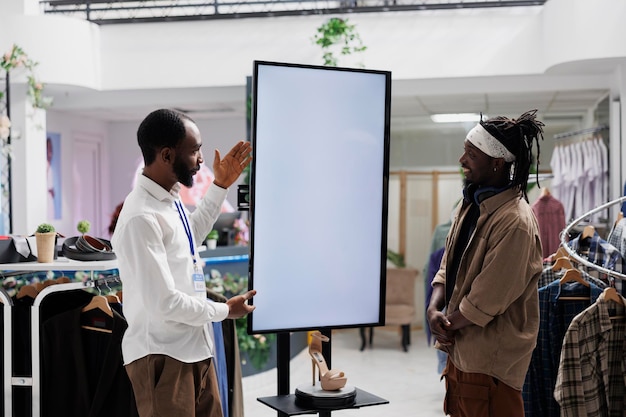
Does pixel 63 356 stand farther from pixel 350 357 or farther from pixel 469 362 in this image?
pixel 350 357

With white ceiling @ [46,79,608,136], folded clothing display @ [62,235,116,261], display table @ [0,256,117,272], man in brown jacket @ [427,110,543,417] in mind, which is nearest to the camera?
man in brown jacket @ [427,110,543,417]

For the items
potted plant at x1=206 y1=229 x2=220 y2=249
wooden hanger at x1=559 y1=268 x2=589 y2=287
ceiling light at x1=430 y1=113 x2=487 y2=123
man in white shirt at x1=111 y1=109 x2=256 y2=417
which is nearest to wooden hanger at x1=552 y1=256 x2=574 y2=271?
wooden hanger at x1=559 y1=268 x2=589 y2=287

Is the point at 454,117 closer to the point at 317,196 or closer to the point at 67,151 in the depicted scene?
the point at 67,151

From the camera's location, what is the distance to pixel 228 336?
11.5 feet

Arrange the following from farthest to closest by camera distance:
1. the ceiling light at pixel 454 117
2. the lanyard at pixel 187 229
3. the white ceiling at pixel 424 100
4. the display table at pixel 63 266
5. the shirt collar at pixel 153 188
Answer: the ceiling light at pixel 454 117 < the white ceiling at pixel 424 100 < the display table at pixel 63 266 < the lanyard at pixel 187 229 < the shirt collar at pixel 153 188

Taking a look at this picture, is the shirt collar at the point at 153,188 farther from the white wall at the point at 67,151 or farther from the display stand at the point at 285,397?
the white wall at the point at 67,151

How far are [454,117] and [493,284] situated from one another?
666 cm

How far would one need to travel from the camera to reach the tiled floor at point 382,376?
550cm

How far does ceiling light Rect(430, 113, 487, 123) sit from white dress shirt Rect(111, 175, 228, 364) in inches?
268

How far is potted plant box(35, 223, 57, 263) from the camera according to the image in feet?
11.2

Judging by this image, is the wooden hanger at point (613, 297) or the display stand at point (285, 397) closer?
the display stand at point (285, 397)

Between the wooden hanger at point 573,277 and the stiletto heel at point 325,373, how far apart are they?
1.26 meters

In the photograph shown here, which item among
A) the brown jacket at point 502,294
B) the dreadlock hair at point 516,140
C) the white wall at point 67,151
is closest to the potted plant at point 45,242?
the brown jacket at point 502,294

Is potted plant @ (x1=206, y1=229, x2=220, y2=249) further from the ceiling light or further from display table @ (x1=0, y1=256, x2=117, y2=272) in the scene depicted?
the ceiling light
